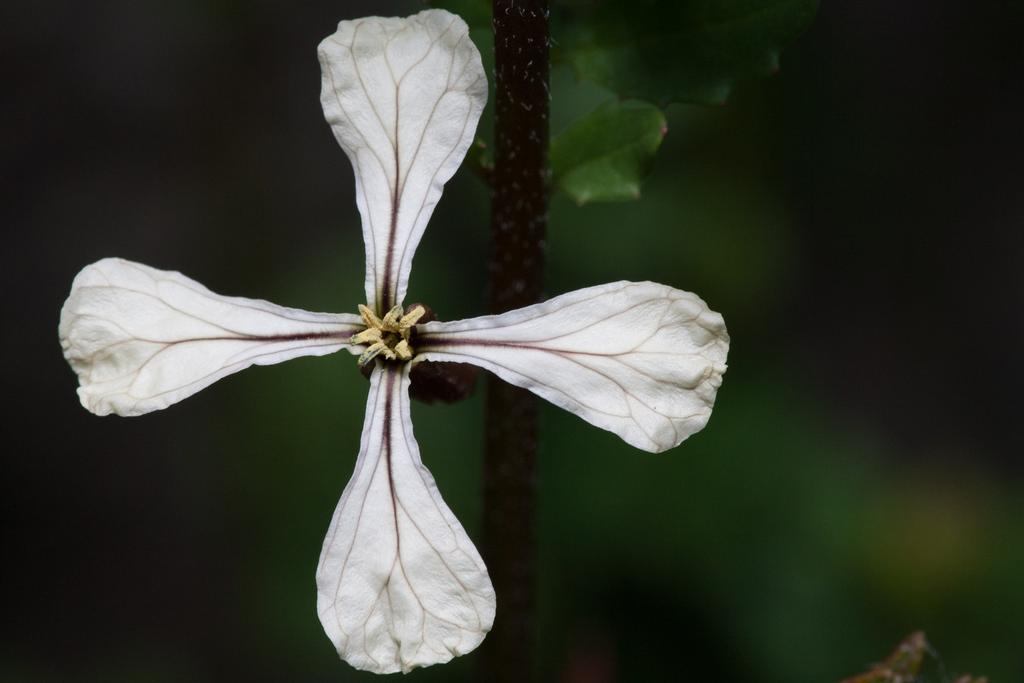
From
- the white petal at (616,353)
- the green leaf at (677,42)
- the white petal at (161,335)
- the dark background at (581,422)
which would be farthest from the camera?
the dark background at (581,422)

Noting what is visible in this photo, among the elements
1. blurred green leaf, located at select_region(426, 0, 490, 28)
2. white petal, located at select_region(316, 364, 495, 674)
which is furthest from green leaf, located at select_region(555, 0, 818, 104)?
white petal, located at select_region(316, 364, 495, 674)

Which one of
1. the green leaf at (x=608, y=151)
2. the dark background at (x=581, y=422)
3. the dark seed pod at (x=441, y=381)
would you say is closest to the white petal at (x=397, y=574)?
the dark seed pod at (x=441, y=381)

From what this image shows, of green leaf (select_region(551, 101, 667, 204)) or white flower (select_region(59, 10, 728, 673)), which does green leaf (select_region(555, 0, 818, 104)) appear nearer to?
green leaf (select_region(551, 101, 667, 204))

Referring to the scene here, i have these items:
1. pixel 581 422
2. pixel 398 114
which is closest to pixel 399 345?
pixel 398 114

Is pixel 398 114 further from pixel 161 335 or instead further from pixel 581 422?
pixel 581 422

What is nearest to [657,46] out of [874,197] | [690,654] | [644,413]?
[644,413]

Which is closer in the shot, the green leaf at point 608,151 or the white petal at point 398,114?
the white petal at point 398,114

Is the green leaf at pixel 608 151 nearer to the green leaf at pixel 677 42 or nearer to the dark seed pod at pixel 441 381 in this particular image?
the green leaf at pixel 677 42
